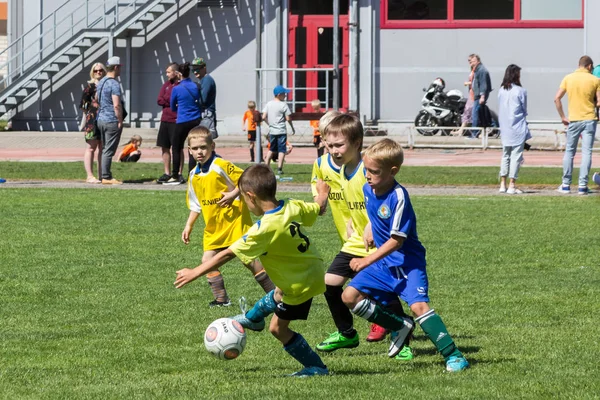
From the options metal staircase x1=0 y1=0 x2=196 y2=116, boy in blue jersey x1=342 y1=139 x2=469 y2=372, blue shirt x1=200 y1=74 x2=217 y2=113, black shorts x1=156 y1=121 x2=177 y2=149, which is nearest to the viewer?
boy in blue jersey x1=342 y1=139 x2=469 y2=372

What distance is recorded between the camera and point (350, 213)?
7.62 m

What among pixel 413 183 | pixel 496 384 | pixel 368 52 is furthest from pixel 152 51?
pixel 496 384

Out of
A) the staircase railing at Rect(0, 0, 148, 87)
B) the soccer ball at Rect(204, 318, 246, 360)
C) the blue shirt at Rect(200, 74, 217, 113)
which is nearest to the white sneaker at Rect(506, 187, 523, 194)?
the blue shirt at Rect(200, 74, 217, 113)

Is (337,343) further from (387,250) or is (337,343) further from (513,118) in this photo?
(513,118)

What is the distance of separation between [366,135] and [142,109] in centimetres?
645

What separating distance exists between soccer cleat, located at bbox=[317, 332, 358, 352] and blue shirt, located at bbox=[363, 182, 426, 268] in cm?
74

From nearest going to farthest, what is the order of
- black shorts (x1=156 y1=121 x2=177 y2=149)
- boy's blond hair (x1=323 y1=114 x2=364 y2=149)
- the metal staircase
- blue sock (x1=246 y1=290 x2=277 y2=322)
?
1. blue sock (x1=246 y1=290 x2=277 y2=322)
2. boy's blond hair (x1=323 y1=114 x2=364 y2=149)
3. black shorts (x1=156 y1=121 x2=177 y2=149)
4. the metal staircase

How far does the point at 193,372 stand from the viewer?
6.65 metres

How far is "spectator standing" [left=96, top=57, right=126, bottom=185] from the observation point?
18.5 m

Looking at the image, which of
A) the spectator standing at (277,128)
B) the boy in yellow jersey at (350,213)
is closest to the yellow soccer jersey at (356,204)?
the boy in yellow jersey at (350,213)

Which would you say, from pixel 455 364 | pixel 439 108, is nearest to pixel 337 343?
pixel 455 364

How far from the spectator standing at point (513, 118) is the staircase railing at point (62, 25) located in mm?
15949

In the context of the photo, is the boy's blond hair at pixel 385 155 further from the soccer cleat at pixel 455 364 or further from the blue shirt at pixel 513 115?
the blue shirt at pixel 513 115

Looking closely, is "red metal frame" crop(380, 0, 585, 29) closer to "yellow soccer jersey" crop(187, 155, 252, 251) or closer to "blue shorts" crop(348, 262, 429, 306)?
"yellow soccer jersey" crop(187, 155, 252, 251)
